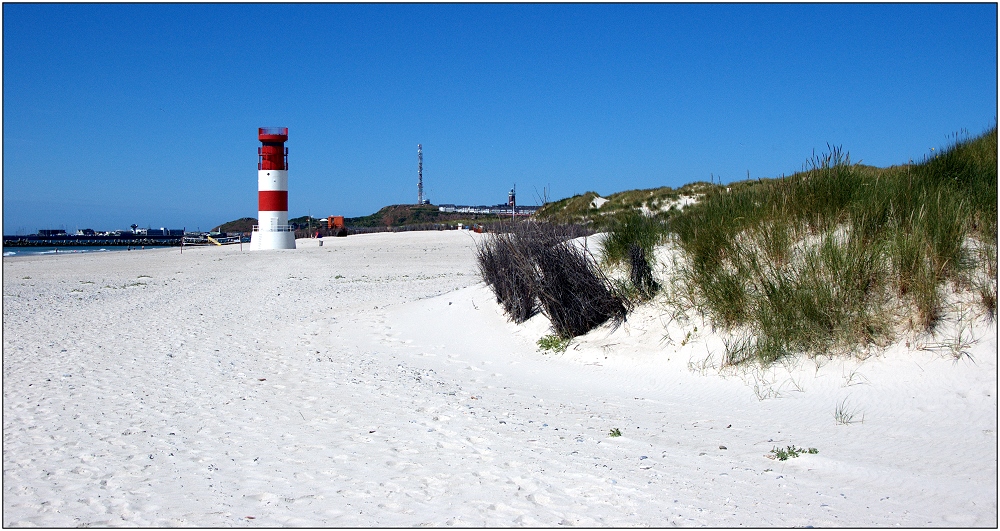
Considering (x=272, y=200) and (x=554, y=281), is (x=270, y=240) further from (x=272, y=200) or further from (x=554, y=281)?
(x=554, y=281)

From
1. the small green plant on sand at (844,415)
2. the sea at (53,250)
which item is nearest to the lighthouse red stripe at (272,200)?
the sea at (53,250)

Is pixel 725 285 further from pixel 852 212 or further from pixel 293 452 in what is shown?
pixel 293 452

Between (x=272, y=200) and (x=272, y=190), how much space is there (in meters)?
0.52

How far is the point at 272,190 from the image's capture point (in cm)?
3412

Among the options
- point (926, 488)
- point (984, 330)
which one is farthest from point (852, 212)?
point (926, 488)

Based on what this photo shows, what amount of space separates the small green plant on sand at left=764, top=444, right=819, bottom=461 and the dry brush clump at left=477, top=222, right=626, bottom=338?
3.43m

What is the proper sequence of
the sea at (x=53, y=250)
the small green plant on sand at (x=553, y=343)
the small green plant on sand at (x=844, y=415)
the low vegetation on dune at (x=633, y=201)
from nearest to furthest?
the small green plant on sand at (x=844, y=415) → the small green plant on sand at (x=553, y=343) → the low vegetation on dune at (x=633, y=201) → the sea at (x=53, y=250)

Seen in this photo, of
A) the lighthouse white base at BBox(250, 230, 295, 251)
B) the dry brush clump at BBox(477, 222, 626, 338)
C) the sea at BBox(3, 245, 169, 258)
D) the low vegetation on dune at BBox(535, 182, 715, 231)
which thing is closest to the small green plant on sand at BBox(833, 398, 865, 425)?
the dry brush clump at BBox(477, 222, 626, 338)

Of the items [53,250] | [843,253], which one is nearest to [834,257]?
[843,253]

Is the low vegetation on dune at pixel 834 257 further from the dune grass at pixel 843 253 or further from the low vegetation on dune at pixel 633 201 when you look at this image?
the low vegetation on dune at pixel 633 201

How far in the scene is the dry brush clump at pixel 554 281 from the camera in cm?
771

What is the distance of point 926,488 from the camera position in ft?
11.6

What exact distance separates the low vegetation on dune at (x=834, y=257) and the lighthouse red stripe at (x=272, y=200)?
28612 mm

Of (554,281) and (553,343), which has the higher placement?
(554,281)
